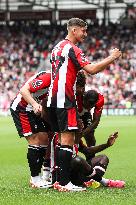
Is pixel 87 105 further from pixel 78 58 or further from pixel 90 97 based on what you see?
pixel 78 58

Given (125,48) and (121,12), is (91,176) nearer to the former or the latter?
(125,48)

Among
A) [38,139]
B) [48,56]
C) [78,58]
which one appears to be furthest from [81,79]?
[48,56]

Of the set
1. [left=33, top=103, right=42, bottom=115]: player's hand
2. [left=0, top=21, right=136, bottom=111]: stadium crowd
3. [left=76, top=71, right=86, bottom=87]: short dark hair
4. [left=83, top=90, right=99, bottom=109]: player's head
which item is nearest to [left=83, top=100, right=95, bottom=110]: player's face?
[left=83, top=90, right=99, bottom=109]: player's head

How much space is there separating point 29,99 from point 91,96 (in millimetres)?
802

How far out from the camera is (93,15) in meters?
47.7

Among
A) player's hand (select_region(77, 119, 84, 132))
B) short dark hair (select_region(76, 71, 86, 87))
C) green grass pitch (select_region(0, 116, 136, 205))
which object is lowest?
green grass pitch (select_region(0, 116, 136, 205))

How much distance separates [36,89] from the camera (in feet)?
29.2

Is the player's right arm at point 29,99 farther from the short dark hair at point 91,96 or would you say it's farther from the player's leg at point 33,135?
the short dark hair at point 91,96

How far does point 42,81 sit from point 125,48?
35.5m

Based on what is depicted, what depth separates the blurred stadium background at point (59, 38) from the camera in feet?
130

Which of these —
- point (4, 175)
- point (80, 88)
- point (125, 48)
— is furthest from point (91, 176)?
point (125, 48)

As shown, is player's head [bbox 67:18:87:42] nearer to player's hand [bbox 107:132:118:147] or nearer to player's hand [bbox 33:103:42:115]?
player's hand [bbox 33:103:42:115]

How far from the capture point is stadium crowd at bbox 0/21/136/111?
38844mm

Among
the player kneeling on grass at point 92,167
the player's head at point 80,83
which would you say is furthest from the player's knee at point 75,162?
the player's head at point 80,83
